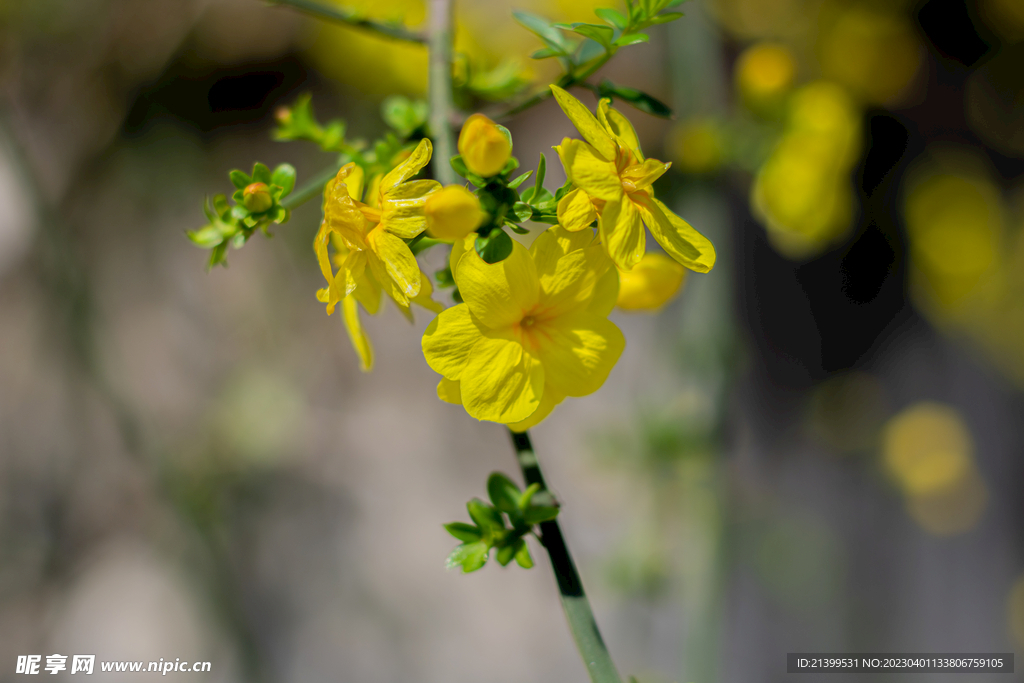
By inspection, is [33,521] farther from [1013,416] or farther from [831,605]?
[1013,416]

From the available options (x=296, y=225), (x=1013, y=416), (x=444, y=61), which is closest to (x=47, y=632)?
(x=296, y=225)

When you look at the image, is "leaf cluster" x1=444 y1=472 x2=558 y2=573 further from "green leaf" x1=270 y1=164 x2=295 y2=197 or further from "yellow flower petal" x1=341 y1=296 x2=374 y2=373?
"green leaf" x1=270 y1=164 x2=295 y2=197

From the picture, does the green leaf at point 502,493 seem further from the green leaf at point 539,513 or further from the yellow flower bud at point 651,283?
the yellow flower bud at point 651,283

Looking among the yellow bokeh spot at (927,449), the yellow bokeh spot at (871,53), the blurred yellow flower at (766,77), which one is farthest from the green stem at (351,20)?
the yellow bokeh spot at (927,449)

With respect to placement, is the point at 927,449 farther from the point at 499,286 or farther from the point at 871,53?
the point at 499,286

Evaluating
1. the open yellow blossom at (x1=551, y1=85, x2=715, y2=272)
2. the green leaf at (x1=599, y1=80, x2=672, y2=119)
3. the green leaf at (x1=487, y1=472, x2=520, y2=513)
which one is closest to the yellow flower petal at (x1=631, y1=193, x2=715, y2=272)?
the open yellow blossom at (x1=551, y1=85, x2=715, y2=272)

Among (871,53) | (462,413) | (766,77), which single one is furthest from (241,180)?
(871,53)
